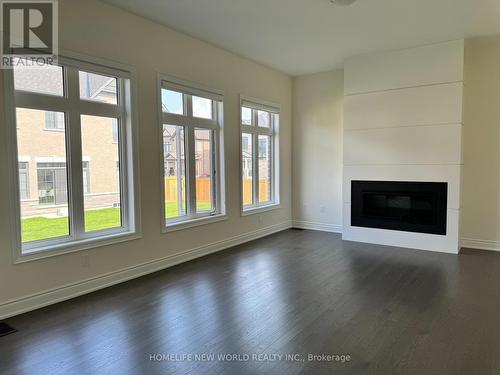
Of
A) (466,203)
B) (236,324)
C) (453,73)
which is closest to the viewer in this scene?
(236,324)

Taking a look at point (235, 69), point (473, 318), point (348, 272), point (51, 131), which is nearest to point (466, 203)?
point (348, 272)

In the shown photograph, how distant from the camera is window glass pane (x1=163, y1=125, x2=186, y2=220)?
14.9 ft

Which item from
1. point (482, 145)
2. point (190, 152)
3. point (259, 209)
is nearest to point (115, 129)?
point (190, 152)

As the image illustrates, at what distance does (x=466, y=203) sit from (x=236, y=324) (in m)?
4.33

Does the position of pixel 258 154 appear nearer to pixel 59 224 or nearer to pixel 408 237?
pixel 408 237

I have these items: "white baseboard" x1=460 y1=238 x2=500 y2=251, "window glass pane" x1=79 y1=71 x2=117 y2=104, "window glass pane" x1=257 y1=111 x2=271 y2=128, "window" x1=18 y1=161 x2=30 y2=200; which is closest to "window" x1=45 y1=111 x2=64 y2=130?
"window glass pane" x1=79 y1=71 x2=117 y2=104

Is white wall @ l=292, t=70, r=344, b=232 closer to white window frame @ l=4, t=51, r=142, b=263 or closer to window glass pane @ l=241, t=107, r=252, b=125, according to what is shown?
window glass pane @ l=241, t=107, r=252, b=125

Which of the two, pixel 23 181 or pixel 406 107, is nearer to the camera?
pixel 23 181

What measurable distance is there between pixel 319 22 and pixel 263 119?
2.45 meters

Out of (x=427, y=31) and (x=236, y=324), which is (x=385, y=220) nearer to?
(x=427, y=31)

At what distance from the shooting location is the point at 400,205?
5.38 metres

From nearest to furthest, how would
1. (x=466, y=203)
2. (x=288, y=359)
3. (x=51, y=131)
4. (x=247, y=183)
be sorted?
(x=288, y=359) < (x=51, y=131) < (x=466, y=203) < (x=247, y=183)

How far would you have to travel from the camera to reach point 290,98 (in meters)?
6.86

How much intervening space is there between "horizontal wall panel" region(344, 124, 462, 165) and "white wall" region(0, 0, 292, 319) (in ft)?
5.94
